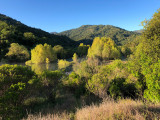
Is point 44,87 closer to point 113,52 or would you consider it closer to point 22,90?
point 22,90

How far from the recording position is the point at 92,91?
602cm

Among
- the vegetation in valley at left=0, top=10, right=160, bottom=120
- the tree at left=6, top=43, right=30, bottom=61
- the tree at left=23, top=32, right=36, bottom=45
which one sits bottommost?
the vegetation in valley at left=0, top=10, right=160, bottom=120

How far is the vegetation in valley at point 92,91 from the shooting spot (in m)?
2.71

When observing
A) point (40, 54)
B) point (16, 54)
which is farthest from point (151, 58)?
point (16, 54)

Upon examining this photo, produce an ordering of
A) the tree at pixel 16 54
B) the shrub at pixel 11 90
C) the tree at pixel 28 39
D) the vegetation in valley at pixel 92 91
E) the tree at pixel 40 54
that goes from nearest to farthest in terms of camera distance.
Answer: the vegetation in valley at pixel 92 91, the shrub at pixel 11 90, the tree at pixel 40 54, the tree at pixel 16 54, the tree at pixel 28 39

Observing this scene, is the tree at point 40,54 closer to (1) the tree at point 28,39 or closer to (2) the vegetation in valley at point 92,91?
(2) the vegetation in valley at point 92,91

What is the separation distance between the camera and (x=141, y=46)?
630 cm

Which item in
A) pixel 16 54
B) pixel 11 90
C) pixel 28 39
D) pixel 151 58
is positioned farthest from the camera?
pixel 28 39

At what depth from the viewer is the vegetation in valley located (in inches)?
107

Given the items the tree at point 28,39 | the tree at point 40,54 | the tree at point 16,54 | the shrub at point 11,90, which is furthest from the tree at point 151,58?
the tree at point 28,39

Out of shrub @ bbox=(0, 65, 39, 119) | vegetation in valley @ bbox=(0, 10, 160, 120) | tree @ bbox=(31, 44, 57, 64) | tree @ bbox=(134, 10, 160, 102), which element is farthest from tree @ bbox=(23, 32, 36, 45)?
tree @ bbox=(134, 10, 160, 102)

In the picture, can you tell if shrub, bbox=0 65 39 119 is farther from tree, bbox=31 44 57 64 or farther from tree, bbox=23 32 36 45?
tree, bbox=23 32 36 45

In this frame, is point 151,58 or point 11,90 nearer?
point 11,90

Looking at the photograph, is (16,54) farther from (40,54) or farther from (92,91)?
(92,91)
